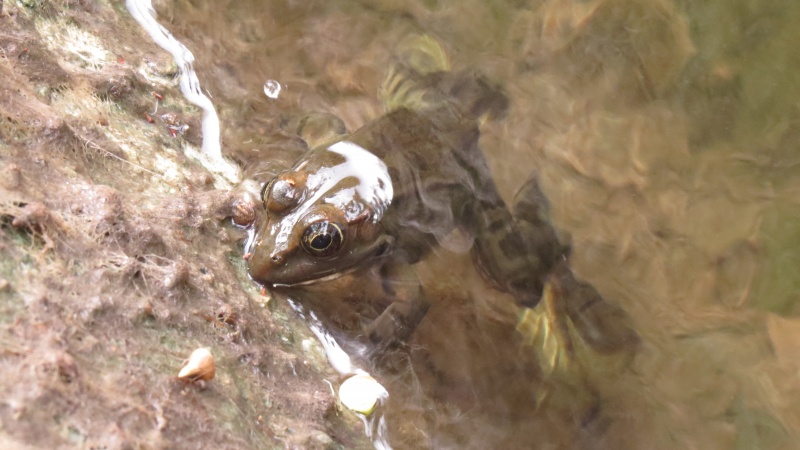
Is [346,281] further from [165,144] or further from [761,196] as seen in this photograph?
[761,196]

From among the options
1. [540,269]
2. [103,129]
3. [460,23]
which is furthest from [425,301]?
[460,23]

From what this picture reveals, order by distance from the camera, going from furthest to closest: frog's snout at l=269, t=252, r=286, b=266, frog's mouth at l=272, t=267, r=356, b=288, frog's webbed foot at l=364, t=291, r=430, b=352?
1. frog's webbed foot at l=364, t=291, r=430, b=352
2. frog's mouth at l=272, t=267, r=356, b=288
3. frog's snout at l=269, t=252, r=286, b=266

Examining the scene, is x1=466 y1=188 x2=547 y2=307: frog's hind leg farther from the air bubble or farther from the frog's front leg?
the air bubble

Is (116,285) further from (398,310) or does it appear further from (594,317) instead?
(594,317)

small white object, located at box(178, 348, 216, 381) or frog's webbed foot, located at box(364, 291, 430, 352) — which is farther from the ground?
small white object, located at box(178, 348, 216, 381)

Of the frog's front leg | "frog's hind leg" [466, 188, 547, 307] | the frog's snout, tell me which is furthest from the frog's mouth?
"frog's hind leg" [466, 188, 547, 307]

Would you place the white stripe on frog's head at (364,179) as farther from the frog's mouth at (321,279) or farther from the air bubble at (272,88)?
the air bubble at (272,88)

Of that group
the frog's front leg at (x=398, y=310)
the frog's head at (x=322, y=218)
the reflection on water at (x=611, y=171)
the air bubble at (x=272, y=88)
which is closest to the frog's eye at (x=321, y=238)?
the frog's head at (x=322, y=218)
